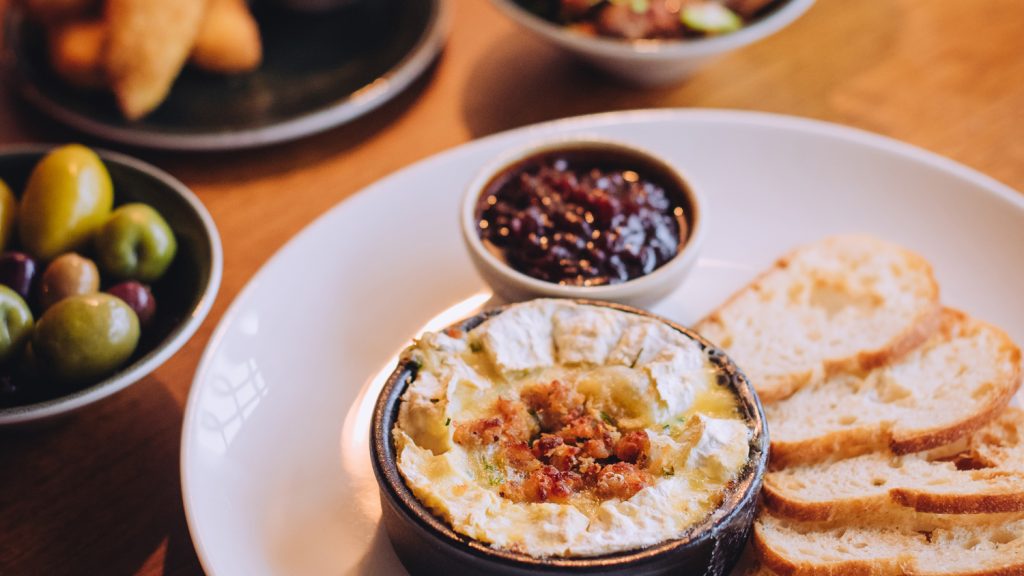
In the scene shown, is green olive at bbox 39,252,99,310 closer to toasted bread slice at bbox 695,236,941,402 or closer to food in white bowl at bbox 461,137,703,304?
food in white bowl at bbox 461,137,703,304

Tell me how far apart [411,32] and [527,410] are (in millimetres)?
2328

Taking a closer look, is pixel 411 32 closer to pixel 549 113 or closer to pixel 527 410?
pixel 549 113

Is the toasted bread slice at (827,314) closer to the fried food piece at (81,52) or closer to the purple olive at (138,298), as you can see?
the purple olive at (138,298)

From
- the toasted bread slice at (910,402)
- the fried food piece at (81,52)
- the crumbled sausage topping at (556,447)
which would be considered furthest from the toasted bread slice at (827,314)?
the fried food piece at (81,52)

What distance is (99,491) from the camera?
2.34 metres

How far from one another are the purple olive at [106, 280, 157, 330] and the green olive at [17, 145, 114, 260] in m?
0.24

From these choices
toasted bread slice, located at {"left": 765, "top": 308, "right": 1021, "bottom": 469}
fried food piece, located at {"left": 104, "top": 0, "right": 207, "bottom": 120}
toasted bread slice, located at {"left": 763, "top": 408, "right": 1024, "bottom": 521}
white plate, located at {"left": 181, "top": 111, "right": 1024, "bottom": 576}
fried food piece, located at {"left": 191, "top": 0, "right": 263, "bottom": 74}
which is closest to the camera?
toasted bread slice, located at {"left": 763, "top": 408, "right": 1024, "bottom": 521}

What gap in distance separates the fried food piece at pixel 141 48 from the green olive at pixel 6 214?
82 centimetres

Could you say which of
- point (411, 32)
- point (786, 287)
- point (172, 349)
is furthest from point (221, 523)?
point (411, 32)

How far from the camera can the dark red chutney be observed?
253 cm

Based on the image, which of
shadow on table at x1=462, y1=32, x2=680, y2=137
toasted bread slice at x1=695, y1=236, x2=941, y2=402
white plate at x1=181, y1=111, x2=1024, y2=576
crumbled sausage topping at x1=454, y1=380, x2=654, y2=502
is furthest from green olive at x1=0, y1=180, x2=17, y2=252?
toasted bread slice at x1=695, y1=236, x2=941, y2=402

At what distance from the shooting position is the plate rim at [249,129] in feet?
11.0

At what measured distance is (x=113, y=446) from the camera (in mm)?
2449

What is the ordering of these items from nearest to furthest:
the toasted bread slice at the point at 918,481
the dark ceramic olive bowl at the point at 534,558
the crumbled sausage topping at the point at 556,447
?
the dark ceramic olive bowl at the point at 534,558 → the crumbled sausage topping at the point at 556,447 → the toasted bread slice at the point at 918,481
